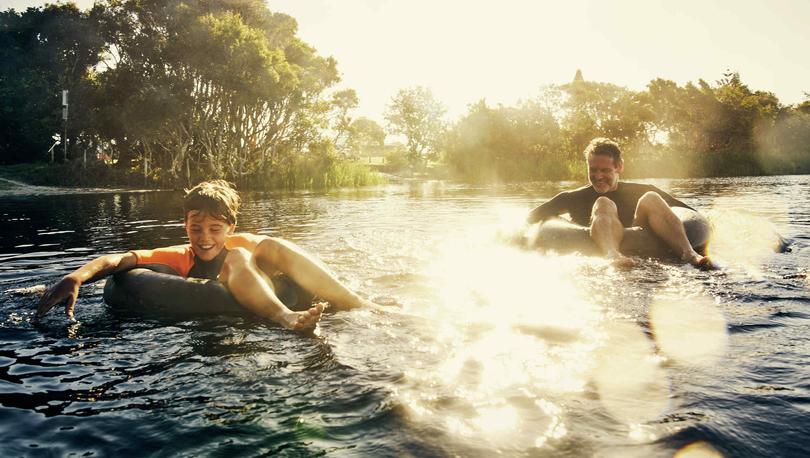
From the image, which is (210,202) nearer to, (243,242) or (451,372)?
(243,242)

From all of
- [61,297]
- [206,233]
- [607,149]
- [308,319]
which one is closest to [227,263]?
[206,233]

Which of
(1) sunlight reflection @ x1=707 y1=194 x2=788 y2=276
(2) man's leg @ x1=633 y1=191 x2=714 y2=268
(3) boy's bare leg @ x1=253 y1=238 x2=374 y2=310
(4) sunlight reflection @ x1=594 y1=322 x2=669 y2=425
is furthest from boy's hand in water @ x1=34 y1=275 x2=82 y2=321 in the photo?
(1) sunlight reflection @ x1=707 y1=194 x2=788 y2=276

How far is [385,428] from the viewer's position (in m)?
2.26

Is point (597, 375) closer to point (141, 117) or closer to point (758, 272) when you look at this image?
point (758, 272)

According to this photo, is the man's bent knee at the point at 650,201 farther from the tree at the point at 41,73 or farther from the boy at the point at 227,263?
the tree at the point at 41,73

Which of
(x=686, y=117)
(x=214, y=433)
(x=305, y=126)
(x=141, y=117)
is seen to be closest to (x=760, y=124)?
(x=686, y=117)

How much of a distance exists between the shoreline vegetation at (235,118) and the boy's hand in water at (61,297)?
2132cm

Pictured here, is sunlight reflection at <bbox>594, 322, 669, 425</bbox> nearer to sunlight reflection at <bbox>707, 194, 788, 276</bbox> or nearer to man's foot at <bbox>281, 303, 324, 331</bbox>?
man's foot at <bbox>281, 303, 324, 331</bbox>

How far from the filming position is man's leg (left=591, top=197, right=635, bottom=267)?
602 cm

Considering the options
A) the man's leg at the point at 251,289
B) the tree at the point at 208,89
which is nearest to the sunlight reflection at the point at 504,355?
the man's leg at the point at 251,289

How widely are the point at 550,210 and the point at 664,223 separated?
5.14 ft

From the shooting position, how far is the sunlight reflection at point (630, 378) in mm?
2355

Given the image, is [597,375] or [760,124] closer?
[597,375]

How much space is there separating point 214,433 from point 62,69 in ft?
116
